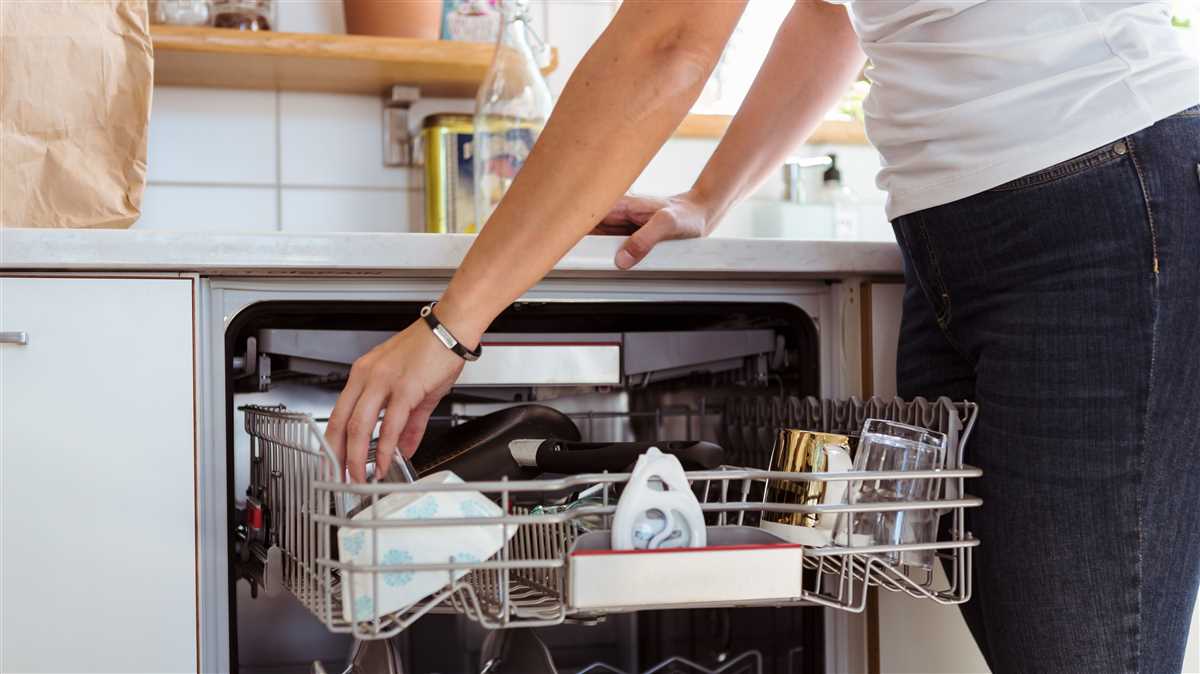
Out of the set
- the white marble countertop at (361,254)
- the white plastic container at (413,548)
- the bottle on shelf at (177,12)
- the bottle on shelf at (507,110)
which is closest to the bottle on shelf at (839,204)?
the bottle on shelf at (507,110)

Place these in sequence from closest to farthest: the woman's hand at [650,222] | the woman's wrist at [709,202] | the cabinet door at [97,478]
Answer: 1. the cabinet door at [97,478]
2. the woman's hand at [650,222]
3. the woman's wrist at [709,202]

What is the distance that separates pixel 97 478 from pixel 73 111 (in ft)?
1.32

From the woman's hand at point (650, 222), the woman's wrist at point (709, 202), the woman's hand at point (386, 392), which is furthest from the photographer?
the woman's wrist at point (709, 202)

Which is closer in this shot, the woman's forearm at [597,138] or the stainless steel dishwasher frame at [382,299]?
the woman's forearm at [597,138]

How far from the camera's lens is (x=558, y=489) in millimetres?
680

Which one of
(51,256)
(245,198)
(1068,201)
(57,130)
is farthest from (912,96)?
(245,198)

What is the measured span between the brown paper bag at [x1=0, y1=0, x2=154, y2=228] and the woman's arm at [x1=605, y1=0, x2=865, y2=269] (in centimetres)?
54

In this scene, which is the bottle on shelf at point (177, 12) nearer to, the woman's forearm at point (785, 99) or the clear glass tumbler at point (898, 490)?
the woman's forearm at point (785, 99)

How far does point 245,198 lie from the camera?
155cm

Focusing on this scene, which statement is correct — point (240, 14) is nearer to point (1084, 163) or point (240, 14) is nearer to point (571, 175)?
point (571, 175)

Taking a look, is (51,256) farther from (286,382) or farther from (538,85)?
(538,85)

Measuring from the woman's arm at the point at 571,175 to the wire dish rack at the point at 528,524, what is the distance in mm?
62

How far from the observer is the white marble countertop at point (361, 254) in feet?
2.78

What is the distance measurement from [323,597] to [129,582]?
0.83 ft
